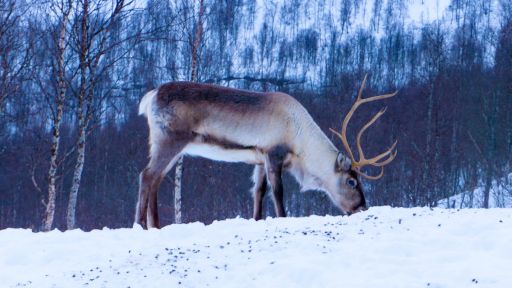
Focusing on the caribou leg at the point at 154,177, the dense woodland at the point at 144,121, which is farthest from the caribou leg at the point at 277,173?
the dense woodland at the point at 144,121

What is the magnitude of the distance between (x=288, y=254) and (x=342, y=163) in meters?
4.24

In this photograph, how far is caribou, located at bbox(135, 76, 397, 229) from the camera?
310 inches

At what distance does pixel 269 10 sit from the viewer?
2908 inches

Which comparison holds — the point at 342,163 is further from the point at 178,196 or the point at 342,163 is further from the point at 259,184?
the point at 178,196

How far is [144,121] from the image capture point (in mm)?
34344

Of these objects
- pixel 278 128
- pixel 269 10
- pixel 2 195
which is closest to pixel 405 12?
pixel 269 10

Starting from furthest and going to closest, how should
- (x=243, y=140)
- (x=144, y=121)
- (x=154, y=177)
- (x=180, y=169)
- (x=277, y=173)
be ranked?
1. (x=144, y=121)
2. (x=180, y=169)
3. (x=243, y=140)
4. (x=277, y=173)
5. (x=154, y=177)

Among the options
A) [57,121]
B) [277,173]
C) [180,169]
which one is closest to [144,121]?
[180,169]

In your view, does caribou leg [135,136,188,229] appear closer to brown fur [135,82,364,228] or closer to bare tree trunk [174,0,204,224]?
brown fur [135,82,364,228]

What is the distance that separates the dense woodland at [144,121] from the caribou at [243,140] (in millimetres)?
5314

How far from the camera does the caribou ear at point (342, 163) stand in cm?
878

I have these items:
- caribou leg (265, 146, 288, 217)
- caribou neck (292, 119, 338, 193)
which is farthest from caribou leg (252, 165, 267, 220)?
caribou neck (292, 119, 338, 193)

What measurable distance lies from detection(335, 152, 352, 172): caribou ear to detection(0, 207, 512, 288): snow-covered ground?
2.56 metres

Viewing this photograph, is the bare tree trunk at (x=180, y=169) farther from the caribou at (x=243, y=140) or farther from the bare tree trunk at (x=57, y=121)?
the caribou at (x=243, y=140)
